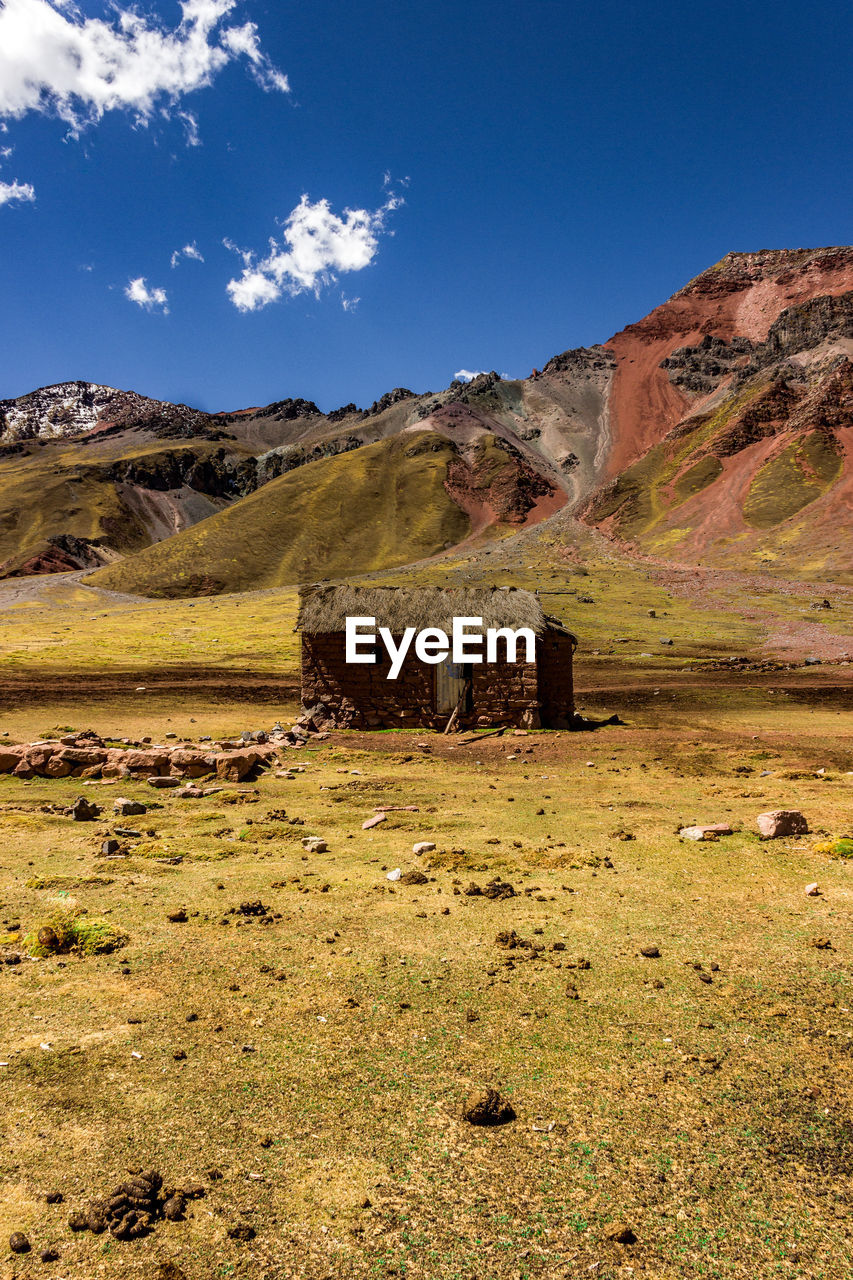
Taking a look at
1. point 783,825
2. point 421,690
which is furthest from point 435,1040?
point 421,690

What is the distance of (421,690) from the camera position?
21078mm

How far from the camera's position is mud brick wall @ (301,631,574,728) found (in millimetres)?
20594

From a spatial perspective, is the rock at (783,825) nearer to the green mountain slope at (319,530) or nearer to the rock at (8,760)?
the rock at (8,760)

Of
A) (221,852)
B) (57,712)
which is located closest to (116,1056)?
(221,852)

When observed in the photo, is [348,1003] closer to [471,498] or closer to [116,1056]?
[116,1056]

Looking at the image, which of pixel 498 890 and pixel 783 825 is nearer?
pixel 498 890

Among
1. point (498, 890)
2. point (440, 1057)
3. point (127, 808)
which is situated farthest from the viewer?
point (127, 808)

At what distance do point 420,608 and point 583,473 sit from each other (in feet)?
396

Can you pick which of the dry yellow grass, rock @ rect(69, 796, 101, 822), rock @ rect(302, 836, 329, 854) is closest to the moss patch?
rock @ rect(302, 836, 329, 854)

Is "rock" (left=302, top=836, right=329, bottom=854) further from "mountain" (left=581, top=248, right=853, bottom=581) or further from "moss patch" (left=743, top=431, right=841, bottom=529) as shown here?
"moss patch" (left=743, top=431, right=841, bottom=529)

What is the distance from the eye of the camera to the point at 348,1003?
18.1 feet

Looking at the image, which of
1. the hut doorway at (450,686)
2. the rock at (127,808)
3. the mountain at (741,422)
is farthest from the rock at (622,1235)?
the mountain at (741,422)

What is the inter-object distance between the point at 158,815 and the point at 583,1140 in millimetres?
9203

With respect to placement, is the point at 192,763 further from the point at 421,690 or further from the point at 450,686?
the point at 450,686
